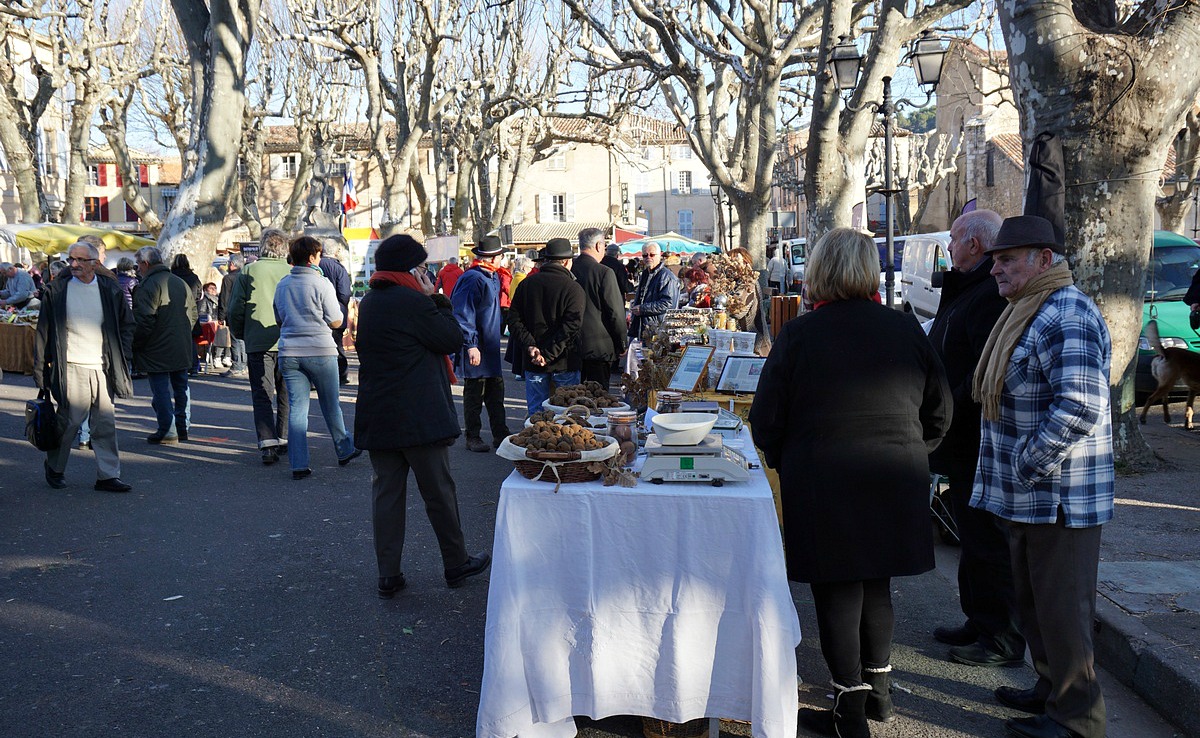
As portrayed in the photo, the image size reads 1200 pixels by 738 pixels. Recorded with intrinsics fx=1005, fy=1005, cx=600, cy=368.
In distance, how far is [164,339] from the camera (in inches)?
375

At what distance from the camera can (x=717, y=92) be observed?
20.5m

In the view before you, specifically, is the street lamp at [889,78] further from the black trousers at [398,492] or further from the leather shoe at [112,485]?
the leather shoe at [112,485]

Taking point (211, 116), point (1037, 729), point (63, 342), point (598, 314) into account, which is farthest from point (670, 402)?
point (211, 116)

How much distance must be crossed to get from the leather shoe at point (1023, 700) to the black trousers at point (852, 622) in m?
0.67

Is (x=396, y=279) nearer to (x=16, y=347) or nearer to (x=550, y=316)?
(x=550, y=316)

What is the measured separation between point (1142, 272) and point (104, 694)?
720 centimetres

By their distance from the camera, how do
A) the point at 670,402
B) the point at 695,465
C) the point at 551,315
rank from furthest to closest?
1. the point at 551,315
2. the point at 670,402
3. the point at 695,465

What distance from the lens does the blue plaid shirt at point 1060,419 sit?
3396 mm

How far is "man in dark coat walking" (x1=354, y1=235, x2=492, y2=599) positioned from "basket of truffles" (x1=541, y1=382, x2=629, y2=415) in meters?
0.57

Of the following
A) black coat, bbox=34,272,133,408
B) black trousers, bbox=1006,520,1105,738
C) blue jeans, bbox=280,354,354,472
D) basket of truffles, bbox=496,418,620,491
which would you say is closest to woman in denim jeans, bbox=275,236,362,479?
blue jeans, bbox=280,354,354,472

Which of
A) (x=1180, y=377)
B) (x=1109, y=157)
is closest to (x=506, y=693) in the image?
(x=1109, y=157)

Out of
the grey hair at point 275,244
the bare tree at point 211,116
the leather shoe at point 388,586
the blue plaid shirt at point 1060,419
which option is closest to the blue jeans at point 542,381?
the grey hair at point 275,244

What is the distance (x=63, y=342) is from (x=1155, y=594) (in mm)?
7426

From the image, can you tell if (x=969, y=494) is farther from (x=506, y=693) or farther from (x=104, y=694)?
(x=104, y=694)
